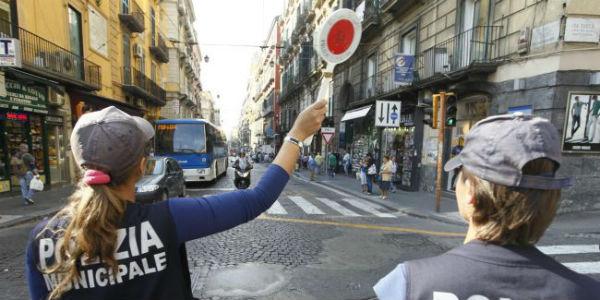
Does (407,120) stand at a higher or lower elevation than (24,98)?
lower

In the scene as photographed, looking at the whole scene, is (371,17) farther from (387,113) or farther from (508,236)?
(508,236)

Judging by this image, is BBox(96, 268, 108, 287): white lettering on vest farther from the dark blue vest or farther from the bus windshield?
the bus windshield

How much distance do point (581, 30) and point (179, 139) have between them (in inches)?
557

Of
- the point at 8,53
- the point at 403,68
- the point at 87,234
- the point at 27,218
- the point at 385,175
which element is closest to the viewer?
the point at 87,234

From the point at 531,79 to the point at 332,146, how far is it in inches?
666

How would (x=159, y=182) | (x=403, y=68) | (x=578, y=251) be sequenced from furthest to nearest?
(x=403, y=68) < (x=159, y=182) < (x=578, y=251)

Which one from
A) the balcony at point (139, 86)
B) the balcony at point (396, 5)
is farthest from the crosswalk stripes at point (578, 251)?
the balcony at point (139, 86)

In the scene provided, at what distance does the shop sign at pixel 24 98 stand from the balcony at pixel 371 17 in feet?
50.1

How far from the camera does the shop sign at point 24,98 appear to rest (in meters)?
10.8

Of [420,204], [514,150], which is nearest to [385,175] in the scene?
[420,204]

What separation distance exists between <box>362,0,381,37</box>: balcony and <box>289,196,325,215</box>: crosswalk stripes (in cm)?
1093

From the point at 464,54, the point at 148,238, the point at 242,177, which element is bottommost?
the point at 242,177

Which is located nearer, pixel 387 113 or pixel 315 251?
pixel 315 251

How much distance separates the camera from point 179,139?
14.5 metres
